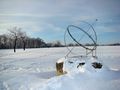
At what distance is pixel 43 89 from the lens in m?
3.72

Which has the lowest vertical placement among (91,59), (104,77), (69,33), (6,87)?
(6,87)

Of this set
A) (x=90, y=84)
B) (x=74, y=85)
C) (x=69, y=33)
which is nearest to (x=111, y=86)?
(x=90, y=84)

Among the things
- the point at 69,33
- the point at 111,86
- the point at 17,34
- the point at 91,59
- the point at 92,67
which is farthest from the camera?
the point at 17,34

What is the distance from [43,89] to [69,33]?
2180 mm

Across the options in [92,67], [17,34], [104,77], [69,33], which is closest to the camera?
[104,77]

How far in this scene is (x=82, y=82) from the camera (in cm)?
381

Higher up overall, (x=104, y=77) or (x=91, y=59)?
(x=91, y=59)

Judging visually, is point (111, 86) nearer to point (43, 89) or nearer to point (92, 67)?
point (92, 67)

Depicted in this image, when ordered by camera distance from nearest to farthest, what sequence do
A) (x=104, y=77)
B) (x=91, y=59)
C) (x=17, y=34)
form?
(x=104, y=77)
(x=91, y=59)
(x=17, y=34)

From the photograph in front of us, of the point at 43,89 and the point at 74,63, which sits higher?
the point at 74,63

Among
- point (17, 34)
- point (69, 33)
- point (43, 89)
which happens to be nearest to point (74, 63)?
point (69, 33)

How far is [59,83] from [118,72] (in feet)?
4.86

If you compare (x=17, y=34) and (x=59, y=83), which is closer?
(x=59, y=83)

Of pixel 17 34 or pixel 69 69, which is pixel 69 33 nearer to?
pixel 69 69
